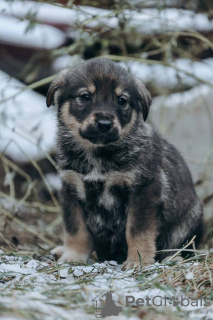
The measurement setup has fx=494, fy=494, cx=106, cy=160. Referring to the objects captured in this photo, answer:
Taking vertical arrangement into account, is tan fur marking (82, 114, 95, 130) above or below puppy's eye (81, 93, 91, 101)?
below

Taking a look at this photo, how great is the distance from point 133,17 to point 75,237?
3689mm

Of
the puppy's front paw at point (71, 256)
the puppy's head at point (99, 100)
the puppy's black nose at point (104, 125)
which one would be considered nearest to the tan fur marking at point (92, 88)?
the puppy's head at point (99, 100)

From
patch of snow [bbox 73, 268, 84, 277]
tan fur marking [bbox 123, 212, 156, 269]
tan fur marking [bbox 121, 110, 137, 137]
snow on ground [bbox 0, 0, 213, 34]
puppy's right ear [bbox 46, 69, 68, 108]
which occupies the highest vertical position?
snow on ground [bbox 0, 0, 213, 34]

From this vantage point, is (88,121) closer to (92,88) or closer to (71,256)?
(92,88)

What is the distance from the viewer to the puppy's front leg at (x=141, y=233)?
4438mm

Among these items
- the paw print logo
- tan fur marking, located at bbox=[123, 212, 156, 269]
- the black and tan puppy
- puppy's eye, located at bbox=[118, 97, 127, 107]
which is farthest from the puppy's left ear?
the paw print logo

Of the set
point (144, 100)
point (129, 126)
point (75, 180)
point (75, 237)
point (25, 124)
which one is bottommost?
point (75, 237)

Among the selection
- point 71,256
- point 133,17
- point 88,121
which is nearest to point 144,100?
point 88,121

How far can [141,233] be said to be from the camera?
14.6ft

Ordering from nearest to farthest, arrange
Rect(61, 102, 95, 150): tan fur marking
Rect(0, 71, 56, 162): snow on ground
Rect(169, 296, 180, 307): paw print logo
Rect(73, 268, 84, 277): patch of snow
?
1. Rect(169, 296, 180, 307): paw print logo
2. Rect(73, 268, 84, 277): patch of snow
3. Rect(61, 102, 95, 150): tan fur marking
4. Rect(0, 71, 56, 162): snow on ground

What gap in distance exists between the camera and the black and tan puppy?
4.45 meters

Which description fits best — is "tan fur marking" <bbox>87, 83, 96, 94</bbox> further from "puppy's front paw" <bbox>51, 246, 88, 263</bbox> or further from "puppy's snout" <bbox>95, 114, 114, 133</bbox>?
"puppy's front paw" <bbox>51, 246, 88, 263</bbox>

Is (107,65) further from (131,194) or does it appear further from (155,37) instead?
(155,37)

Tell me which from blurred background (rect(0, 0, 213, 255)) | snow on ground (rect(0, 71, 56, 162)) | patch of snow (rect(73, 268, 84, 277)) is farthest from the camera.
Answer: snow on ground (rect(0, 71, 56, 162))
